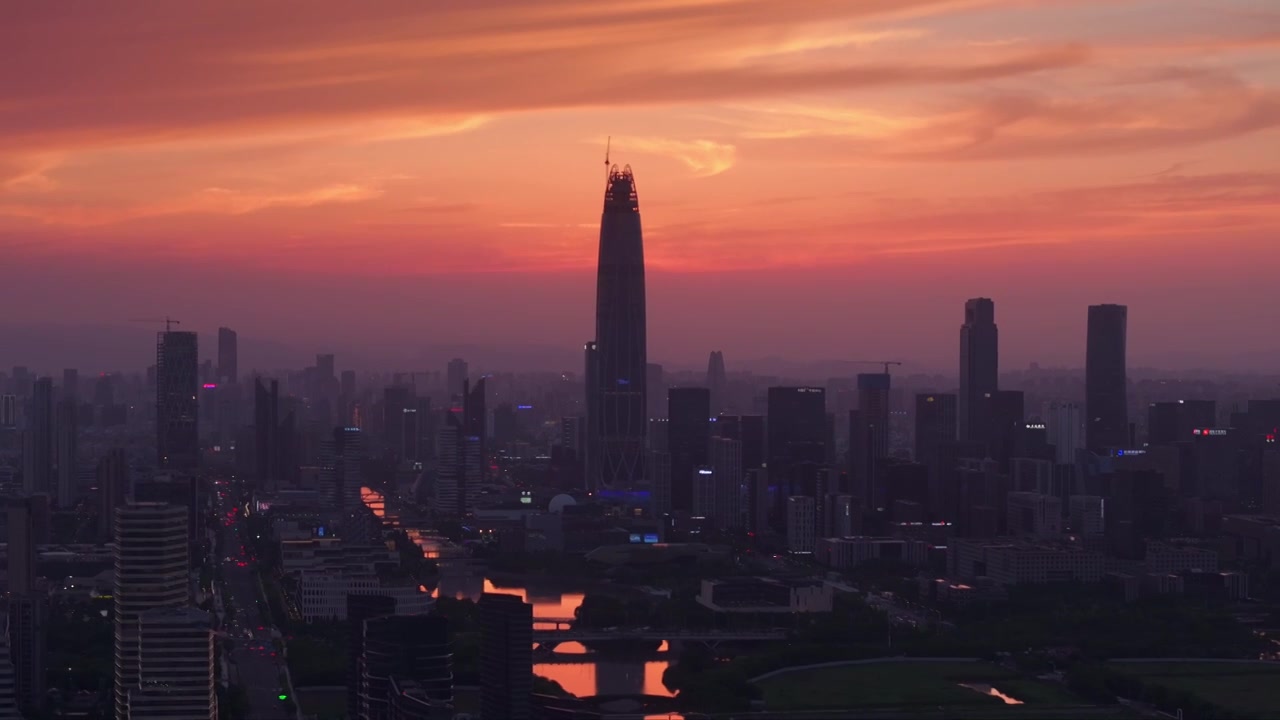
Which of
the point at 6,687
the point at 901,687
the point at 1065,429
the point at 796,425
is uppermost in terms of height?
the point at 796,425

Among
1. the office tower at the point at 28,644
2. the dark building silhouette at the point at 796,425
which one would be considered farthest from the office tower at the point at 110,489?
the office tower at the point at 28,644

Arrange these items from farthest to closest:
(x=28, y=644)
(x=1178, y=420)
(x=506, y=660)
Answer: (x=1178, y=420) → (x=28, y=644) → (x=506, y=660)

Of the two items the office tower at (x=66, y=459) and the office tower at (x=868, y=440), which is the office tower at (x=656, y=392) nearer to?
the office tower at (x=868, y=440)

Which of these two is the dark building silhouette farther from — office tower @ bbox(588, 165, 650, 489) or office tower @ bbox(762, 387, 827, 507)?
office tower @ bbox(588, 165, 650, 489)

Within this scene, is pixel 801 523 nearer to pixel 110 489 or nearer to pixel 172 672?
pixel 110 489

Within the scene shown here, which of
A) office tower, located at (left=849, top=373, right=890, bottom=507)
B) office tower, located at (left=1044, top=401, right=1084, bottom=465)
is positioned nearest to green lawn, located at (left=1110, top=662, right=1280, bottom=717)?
office tower, located at (left=849, top=373, right=890, bottom=507)

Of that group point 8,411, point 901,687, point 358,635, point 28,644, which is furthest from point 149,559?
point 8,411
